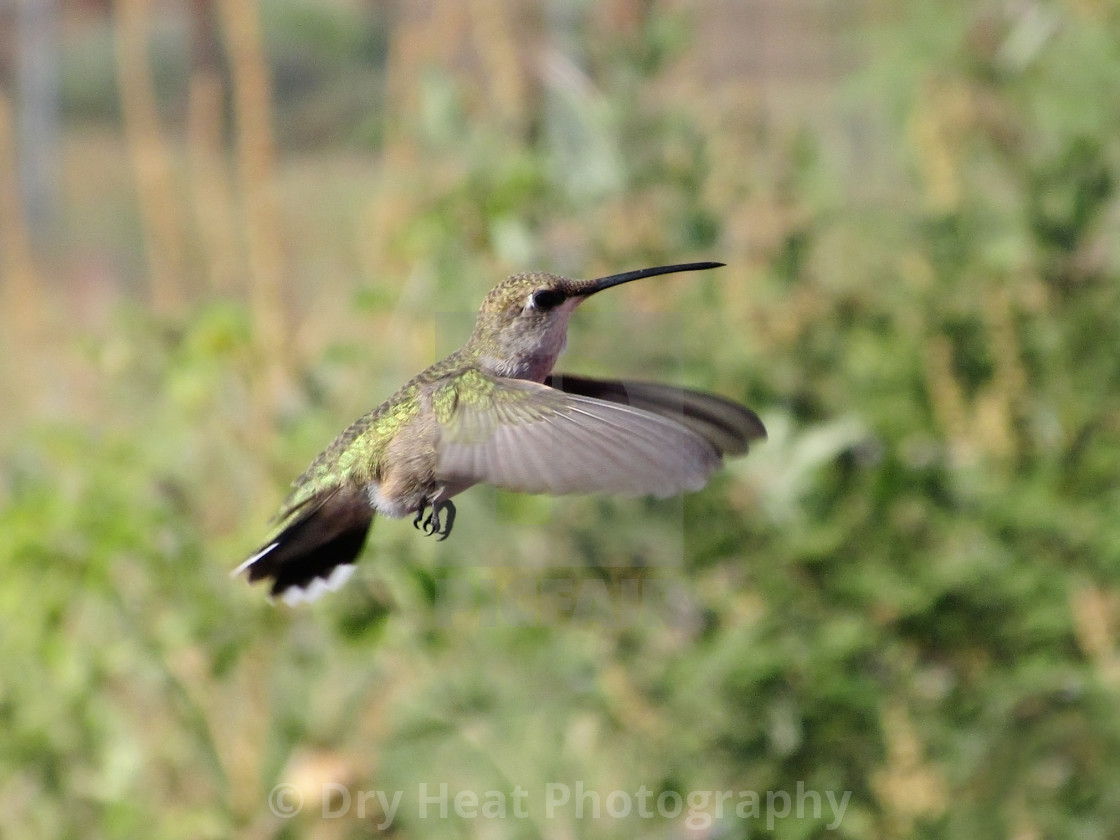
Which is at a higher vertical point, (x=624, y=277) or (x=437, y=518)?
(x=624, y=277)

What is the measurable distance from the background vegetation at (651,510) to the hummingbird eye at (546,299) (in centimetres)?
77

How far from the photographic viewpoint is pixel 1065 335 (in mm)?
1977

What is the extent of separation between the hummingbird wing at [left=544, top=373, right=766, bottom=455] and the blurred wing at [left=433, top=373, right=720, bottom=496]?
0.07 metres

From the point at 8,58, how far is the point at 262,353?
7.96 m

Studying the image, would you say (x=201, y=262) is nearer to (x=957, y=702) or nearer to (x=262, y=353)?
(x=262, y=353)

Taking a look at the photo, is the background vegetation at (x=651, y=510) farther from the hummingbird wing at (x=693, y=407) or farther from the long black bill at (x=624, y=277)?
the long black bill at (x=624, y=277)

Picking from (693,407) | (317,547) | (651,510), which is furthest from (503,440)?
(651,510)

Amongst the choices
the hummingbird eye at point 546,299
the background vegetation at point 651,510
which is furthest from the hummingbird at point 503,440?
the background vegetation at point 651,510

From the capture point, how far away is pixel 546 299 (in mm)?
928

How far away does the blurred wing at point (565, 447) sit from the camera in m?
0.79

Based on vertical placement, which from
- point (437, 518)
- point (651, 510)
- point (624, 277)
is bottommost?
point (437, 518)

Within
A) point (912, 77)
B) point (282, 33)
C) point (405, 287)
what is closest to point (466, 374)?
point (405, 287)

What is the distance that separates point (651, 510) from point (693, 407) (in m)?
0.85

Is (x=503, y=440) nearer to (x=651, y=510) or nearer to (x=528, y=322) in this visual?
(x=528, y=322)
